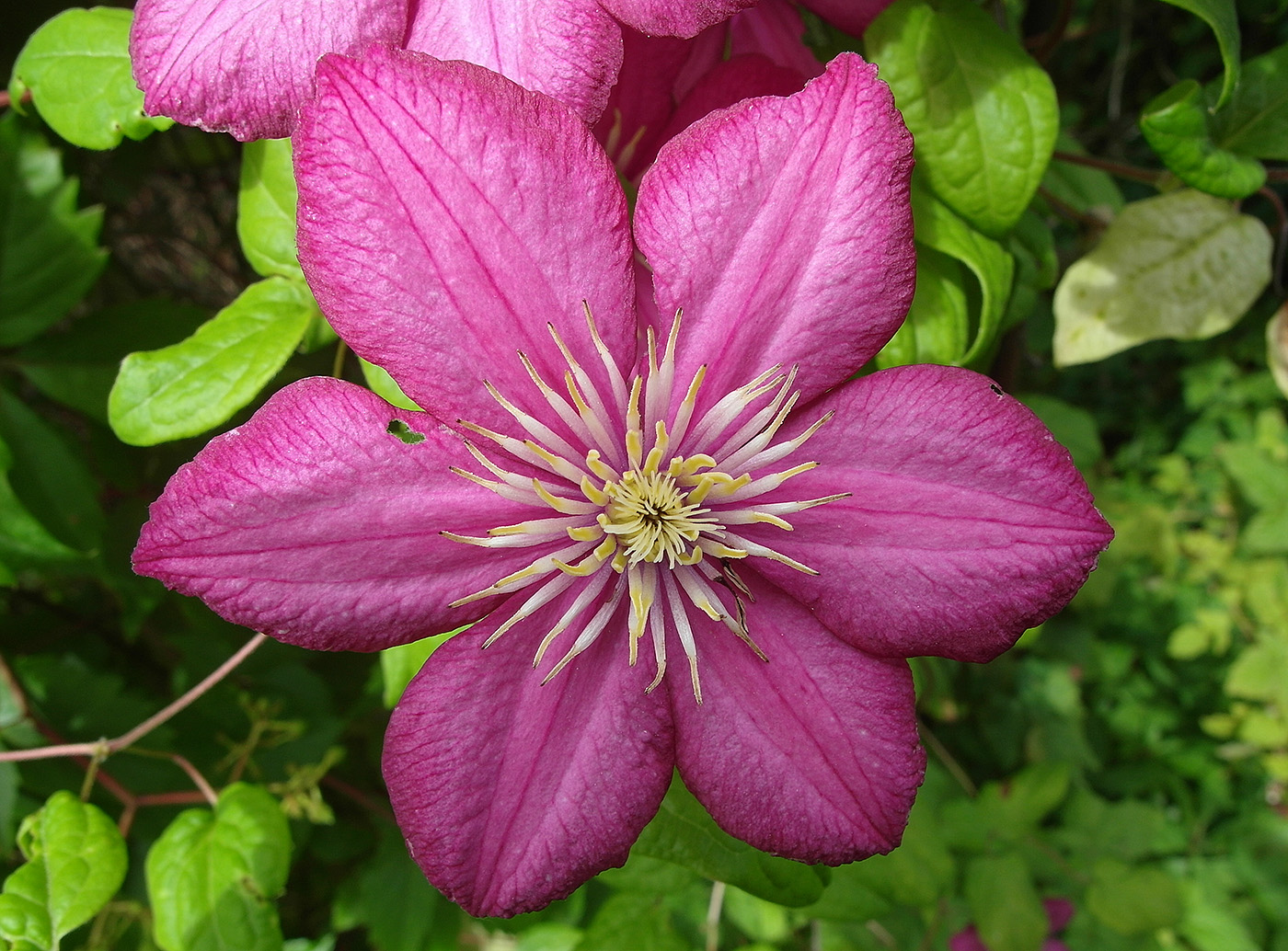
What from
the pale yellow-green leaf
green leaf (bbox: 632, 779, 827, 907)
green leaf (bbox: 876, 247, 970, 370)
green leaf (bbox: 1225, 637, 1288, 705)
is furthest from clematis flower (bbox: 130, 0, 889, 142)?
green leaf (bbox: 1225, 637, 1288, 705)

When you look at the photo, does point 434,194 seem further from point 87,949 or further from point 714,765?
point 87,949

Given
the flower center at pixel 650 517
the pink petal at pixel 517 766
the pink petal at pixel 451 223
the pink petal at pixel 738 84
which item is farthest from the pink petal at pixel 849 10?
the pink petal at pixel 517 766

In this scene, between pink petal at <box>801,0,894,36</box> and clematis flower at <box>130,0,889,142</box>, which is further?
pink petal at <box>801,0,894,36</box>

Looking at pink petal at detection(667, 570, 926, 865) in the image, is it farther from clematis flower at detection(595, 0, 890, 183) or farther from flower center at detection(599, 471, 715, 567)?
clematis flower at detection(595, 0, 890, 183)

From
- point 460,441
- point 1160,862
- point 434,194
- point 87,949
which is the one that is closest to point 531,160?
point 434,194

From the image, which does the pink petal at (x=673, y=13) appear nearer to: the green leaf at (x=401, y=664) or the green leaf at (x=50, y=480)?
the green leaf at (x=401, y=664)

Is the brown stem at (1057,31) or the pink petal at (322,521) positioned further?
the brown stem at (1057,31)

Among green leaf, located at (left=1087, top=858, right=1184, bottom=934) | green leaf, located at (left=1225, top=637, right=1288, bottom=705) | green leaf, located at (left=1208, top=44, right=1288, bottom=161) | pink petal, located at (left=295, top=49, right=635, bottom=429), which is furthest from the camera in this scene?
green leaf, located at (left=1225, top=637, right=1288, bottom=705)
